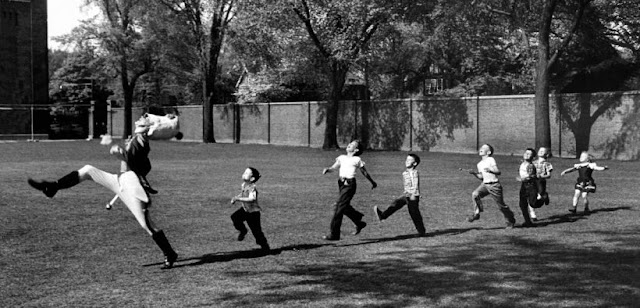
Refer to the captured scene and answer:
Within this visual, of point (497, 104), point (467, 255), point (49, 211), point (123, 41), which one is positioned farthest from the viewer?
point (123, 41)

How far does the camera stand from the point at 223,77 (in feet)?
266

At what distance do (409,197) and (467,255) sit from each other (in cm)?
188

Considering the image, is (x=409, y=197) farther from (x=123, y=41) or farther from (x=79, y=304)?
(x=123, y=41)

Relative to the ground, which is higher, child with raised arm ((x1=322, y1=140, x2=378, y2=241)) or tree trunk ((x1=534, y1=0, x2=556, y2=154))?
tree trunk ((x1=534, y1=0, x2=556, y2=154))

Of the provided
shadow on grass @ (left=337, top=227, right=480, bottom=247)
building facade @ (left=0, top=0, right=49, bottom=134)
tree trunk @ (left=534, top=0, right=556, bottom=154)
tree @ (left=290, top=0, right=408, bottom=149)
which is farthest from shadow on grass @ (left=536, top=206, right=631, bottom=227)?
building facade @ (left=0, top=0, right=49, bottom=134)

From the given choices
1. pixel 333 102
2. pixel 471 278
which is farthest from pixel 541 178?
pixel 333 102

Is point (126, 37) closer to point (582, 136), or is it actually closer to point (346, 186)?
point (582, 136)

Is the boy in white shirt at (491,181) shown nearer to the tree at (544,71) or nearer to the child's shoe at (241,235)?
the child's shoe at (241,235)

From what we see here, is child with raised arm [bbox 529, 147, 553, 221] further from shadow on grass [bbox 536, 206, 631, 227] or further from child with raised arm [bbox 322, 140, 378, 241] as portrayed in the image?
child with raised arm [bbox 322, 140, 378, 241]

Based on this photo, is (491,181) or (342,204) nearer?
(342,204)

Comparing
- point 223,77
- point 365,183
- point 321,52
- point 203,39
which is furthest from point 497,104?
point 223,77

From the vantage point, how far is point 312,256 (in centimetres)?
1050

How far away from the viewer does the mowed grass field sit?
8.07 meters

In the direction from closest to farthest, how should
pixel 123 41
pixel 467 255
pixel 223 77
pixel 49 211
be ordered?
pixel 467 255 → pixel 49 211 → pixel 123 41 → pixel 223 77
